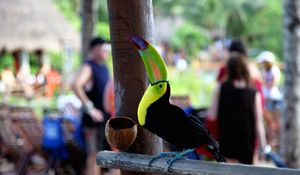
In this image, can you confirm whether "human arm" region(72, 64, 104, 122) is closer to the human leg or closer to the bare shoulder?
the bare shoulder

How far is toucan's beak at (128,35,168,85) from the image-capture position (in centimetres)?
336

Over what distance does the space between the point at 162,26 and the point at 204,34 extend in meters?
8.80

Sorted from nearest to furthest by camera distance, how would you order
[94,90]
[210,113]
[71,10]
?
1. [210,113]
2. [94,90]
3. [71,10]

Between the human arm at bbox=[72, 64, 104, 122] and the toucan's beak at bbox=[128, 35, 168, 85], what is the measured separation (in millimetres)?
3774

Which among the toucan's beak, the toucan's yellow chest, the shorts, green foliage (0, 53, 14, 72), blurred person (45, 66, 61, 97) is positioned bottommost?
blurred person (45, 66, 61, 97)

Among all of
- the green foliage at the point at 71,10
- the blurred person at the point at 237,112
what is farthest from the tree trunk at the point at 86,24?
the green foliage at the point at 71,10

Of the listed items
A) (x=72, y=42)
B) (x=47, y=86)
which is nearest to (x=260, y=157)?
(x=47, y=86)

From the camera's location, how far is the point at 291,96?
23.5ft

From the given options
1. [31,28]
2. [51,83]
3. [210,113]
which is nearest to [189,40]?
[31,28]

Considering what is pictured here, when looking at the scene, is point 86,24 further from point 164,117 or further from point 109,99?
point 164,117

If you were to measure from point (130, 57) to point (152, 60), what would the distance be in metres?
0.59

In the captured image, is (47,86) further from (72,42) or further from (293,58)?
(293,58)

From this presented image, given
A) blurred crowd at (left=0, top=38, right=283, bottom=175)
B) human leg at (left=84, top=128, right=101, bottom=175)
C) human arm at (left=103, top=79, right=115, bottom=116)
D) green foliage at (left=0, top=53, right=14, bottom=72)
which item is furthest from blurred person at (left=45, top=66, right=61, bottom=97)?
human arm at (left=103, top=79, right=115, bottom=116)

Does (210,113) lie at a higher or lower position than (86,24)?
lower
